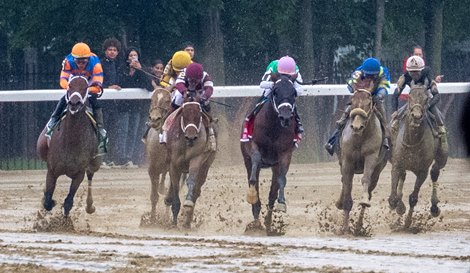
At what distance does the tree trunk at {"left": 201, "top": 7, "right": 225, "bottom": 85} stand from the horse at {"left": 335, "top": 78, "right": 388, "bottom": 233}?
13.8 meters

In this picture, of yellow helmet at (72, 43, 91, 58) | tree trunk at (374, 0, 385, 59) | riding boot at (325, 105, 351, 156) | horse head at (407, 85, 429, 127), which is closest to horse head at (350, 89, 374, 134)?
riding boot at (325, 105, 351, 156)

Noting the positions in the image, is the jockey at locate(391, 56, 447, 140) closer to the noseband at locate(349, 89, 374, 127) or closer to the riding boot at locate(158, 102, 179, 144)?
the noseband at locate(349, 89, 374, 127)

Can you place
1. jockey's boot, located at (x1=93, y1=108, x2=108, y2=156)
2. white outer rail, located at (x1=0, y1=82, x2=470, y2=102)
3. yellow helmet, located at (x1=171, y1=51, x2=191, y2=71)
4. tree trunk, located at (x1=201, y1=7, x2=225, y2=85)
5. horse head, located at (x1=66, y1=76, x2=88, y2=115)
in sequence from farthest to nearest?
tree trunk, located at (x1=201, y1=7, x2=225, y2=85)
white outer rail, located at (x1=0, y1=82, x2=470, y2=102)
yellow helmet, located at (x1=171, y1=51, x2=191, y2=71)
jockey's boot, located at (x1=93, y1=108, x2=108, y2=156)
horse head, located at (x1=66, y1=76, x2=88, y2=115)

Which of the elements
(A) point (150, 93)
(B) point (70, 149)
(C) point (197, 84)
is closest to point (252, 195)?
(C) point (197, 84)

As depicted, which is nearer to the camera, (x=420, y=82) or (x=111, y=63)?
(x=420, y=82)

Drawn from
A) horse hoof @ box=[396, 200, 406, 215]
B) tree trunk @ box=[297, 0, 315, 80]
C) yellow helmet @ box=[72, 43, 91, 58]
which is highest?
tree trunk @ box=[297, 0, 315, 80]

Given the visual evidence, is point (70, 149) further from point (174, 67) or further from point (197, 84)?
point (174, 67)

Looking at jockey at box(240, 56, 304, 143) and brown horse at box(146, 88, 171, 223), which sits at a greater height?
jockey at box(240, 56, 304, 143)

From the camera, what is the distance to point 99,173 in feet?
92.7

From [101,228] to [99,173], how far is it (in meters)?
8.42

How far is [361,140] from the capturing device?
19312 mm

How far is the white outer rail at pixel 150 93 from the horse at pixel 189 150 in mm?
7436

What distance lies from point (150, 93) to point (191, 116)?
812 cm

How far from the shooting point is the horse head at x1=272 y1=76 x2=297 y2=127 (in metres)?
19.2
